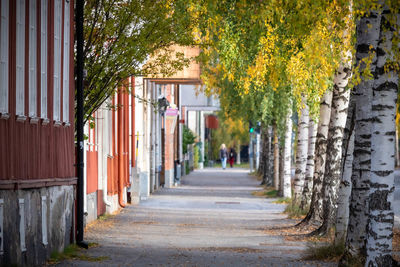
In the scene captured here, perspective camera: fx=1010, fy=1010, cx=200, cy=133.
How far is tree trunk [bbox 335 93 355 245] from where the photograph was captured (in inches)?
591

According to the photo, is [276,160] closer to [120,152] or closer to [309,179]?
[120,152]

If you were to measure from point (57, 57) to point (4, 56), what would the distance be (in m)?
3.29

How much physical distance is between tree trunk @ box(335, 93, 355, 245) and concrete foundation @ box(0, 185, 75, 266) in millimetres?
4179

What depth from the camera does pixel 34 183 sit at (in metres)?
13.2

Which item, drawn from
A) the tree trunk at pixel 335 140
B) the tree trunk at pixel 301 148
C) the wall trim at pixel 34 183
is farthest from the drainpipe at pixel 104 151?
the wall trim at pixel 34 183

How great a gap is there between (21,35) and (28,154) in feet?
5.13

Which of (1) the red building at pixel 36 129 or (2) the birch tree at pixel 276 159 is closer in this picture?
(1) the red building at pixel 36 129

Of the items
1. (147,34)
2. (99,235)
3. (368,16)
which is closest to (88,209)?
(99,235)

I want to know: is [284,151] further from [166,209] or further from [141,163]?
[166,209]

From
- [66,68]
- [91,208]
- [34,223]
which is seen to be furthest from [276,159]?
[34,223]

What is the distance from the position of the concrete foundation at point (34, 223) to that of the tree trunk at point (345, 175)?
418cm

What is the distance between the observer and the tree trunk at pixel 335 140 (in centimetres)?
1809

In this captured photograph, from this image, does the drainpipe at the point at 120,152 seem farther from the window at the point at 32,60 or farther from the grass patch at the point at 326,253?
the window at the point at 32,60

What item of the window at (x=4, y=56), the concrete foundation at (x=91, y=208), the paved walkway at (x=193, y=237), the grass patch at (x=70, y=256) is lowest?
the paved walkway at (x=193, y=237)
